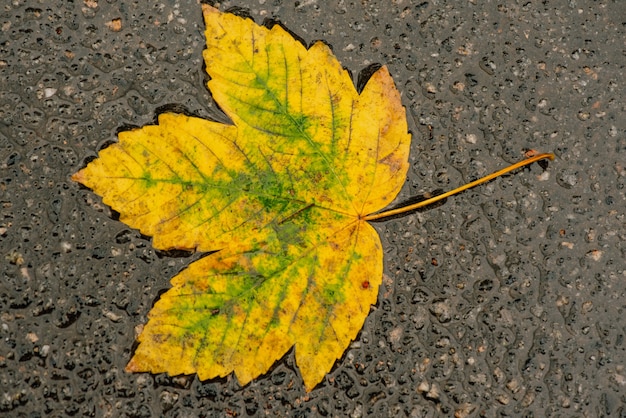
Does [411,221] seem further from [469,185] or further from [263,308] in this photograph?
[263,308]

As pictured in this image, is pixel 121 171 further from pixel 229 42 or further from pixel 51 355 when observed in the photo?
pixel 51 355

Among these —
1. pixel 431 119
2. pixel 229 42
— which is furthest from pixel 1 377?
pixel 431 119

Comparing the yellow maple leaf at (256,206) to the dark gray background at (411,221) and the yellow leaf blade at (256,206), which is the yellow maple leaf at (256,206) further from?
the dark gray background at (411,221)

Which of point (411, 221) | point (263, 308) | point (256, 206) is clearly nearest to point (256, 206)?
point (256, 206)

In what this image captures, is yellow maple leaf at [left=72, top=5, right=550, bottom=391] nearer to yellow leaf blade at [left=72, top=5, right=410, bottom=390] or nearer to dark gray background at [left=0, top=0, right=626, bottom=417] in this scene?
yellow leaf blade at [left=72, top=5, right=410, bottom=390]

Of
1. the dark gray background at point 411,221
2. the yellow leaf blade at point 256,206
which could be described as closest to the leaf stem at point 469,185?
the dark gray background at point 411,221

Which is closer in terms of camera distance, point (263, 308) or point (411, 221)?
point (263, 308)
